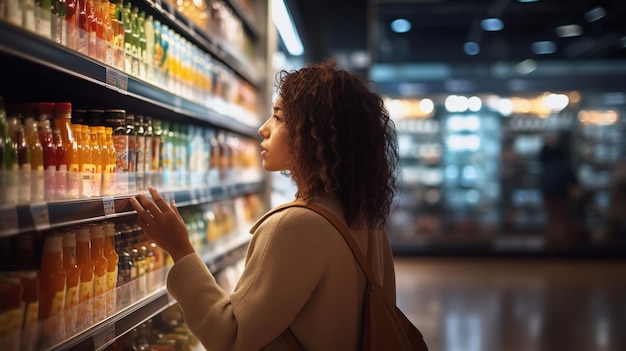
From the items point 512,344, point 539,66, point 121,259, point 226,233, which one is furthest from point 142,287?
point 539,66

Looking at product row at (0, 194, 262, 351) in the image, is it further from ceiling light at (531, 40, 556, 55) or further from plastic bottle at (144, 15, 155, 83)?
ceiling light at (531, 40, 556, 55)

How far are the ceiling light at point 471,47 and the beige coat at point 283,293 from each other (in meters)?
9.75

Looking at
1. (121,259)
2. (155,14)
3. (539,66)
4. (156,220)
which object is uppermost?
(539,66)

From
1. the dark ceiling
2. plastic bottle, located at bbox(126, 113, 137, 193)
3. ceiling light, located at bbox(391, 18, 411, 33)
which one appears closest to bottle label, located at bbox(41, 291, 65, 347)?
plastic bottle, located at bbox(126, 113, 137, 193)

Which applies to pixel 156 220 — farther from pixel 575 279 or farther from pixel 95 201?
pixel 575 279

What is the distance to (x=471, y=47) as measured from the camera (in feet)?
36.8

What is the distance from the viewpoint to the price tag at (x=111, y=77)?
82.9 inches

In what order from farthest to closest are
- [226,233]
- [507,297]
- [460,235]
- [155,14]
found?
[460,235] → [507,297] → [226,233] → [155,14]

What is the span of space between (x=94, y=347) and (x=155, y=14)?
154 cm

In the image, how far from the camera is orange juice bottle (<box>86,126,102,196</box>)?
2148 mm

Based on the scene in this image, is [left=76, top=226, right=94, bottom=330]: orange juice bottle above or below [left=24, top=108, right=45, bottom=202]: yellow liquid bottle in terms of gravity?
below

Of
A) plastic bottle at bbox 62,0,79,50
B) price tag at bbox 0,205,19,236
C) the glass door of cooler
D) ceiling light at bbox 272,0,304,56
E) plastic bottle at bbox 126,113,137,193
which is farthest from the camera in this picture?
the glass door of cooler

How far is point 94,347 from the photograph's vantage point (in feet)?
6.61

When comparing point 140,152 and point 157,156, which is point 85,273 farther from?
point 157,156
